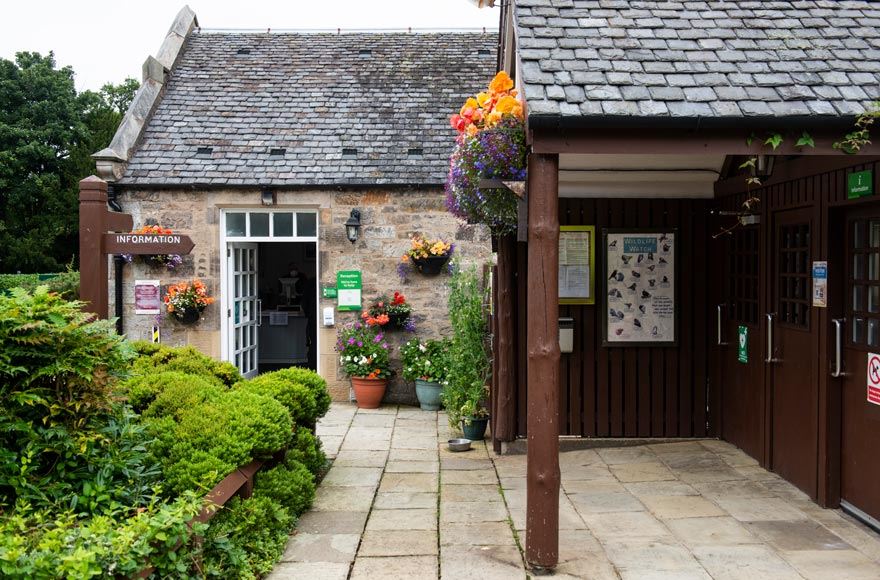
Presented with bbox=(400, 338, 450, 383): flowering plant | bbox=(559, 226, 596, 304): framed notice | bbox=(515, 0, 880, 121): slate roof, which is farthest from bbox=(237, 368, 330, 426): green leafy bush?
bbox=(400, 338, 450, 383): flowering plant

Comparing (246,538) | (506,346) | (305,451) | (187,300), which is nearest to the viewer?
(246,538)

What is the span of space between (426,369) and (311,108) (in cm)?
455

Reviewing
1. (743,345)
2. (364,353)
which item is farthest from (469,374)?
(743,345)

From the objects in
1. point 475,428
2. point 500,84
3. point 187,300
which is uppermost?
point 500,84

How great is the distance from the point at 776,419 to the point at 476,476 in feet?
8.36

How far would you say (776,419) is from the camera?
22.6 ft

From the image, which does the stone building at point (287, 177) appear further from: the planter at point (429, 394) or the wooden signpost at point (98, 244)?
the wooden signpost at point (98, 244)

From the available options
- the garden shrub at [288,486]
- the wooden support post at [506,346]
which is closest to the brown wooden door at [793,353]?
the wooden support post at [506,346]

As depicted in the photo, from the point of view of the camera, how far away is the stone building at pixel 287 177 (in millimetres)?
11453

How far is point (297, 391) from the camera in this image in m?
6.87

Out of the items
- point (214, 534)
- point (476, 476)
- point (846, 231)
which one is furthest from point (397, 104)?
point (214, 534)

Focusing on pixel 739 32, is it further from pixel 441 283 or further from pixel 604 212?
pixel 441 283

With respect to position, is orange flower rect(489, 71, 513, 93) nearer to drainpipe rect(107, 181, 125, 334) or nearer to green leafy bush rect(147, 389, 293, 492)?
green leafy bush rect(147, 389, 293, 492)

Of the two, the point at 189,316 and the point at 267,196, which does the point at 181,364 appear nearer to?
the point at 189,316
